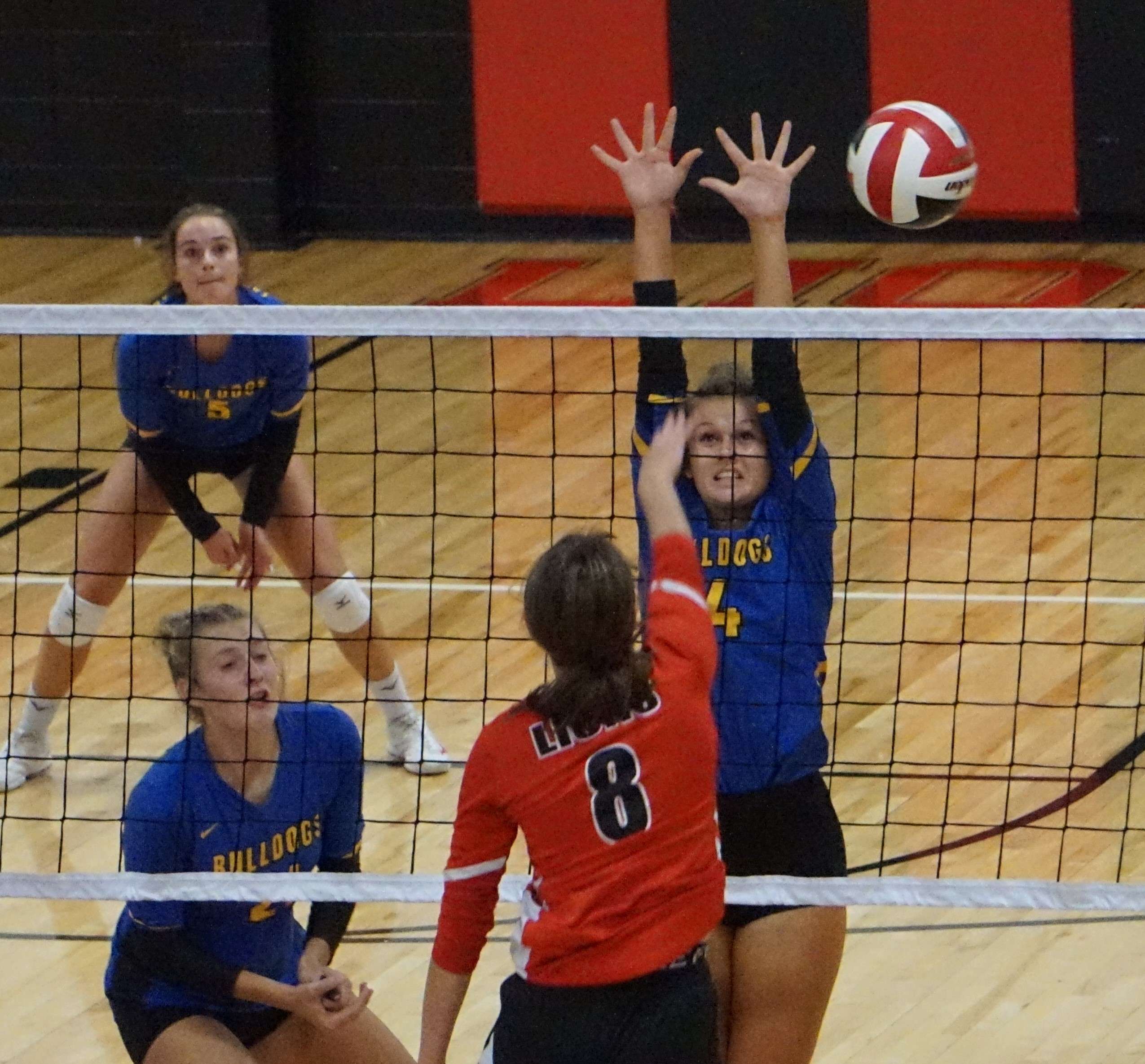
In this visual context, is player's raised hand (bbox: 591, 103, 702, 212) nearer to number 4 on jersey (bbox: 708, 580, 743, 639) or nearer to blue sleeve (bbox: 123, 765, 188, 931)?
number 4 on jersey (bbox: 708, 580, 743, 639)

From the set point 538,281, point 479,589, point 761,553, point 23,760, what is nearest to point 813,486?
point 761,553

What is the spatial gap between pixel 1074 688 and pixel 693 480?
9.84 feet

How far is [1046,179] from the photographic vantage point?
11539 mm

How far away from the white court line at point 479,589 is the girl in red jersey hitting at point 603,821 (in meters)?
3.87

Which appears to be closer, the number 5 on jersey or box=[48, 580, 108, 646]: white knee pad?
the number 5 on jersey

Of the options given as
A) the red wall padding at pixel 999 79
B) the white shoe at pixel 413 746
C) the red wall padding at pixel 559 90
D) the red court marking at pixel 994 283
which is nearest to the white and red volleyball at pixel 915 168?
the white shoe at pixel 413 746

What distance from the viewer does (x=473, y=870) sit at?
349 centimetres

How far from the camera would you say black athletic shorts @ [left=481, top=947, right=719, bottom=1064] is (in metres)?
3.38

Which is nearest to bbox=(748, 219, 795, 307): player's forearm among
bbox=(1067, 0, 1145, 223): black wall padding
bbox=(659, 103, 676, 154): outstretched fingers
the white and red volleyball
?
bbox=(659, 103, 676, 154): outstretched fingers

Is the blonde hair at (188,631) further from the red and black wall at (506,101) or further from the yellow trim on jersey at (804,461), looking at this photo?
the red and black wall at (506,101)

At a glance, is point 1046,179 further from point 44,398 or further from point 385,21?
point 44,398

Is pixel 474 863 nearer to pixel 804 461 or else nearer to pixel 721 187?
pixel 804 461

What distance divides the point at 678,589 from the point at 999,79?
28.1 feet

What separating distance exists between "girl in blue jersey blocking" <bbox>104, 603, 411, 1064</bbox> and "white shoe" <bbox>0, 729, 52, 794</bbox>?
2236 millimetres
